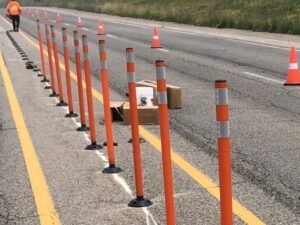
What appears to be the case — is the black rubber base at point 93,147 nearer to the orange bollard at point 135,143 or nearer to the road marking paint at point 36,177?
the road marking paint at point 36,177

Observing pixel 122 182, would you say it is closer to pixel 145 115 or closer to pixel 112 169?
pixel 112 169

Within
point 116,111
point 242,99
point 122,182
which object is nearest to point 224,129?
point 122,182

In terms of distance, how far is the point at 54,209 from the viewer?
5434 mm

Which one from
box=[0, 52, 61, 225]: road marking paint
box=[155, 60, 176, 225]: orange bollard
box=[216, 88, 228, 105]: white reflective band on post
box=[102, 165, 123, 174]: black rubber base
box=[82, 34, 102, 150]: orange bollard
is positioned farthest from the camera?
box=[82, 34, 102, 150]: orange bollard

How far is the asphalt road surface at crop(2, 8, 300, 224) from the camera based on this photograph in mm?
6383

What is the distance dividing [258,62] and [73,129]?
29.1 feet

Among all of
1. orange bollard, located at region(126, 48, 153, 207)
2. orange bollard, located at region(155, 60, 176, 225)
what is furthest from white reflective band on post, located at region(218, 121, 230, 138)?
orange bollard, located at region(126, 48, 153, 207)

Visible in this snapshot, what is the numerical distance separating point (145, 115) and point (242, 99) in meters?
2.61

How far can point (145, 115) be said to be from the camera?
888cm

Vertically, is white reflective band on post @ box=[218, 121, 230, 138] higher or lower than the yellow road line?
higher

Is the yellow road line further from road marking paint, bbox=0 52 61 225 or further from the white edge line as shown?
road marking paint, bbox=0 52 61 225

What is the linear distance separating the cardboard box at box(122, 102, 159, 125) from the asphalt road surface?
11.1 inches

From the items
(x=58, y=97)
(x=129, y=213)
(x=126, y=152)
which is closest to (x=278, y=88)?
(x=58, y=97)

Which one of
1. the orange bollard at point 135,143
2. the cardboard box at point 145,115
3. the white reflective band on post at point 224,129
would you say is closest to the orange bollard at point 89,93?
the cardboard box at point 145,115
